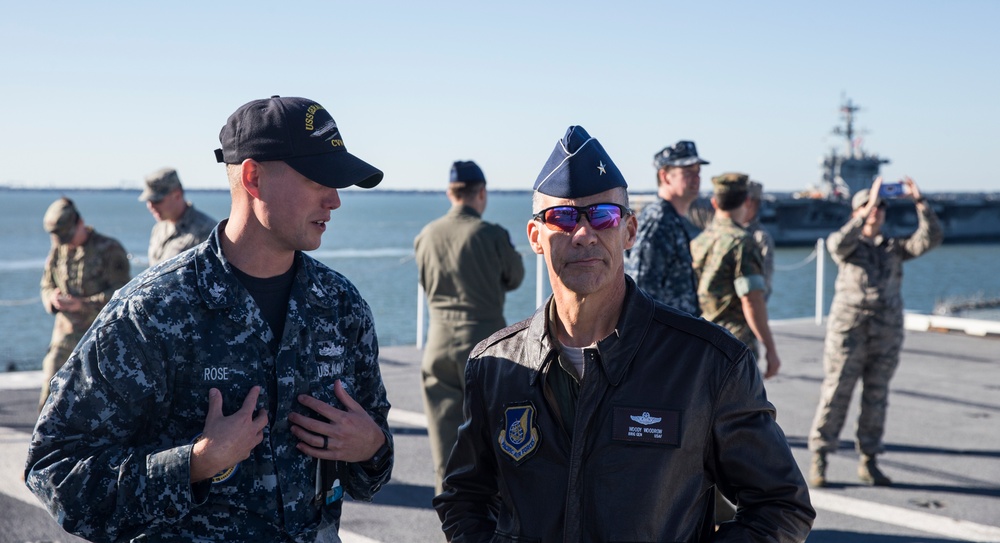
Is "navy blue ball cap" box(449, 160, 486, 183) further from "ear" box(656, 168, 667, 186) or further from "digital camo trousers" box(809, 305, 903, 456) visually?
"digital camo trousers" box(809, 305, 903, 456)

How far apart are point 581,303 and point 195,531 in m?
1.14

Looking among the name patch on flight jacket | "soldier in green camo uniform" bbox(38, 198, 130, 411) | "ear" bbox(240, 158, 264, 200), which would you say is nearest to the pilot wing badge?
the name patch on flight jacket

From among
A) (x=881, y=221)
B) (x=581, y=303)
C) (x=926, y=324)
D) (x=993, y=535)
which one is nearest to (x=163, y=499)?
(x=581, y=303)

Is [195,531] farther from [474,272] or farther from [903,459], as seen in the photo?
[903,459]

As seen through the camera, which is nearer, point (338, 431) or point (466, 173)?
point (338, 431)

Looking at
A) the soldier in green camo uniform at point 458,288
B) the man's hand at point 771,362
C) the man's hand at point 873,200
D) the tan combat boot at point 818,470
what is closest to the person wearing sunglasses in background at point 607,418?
the soldier in green camo uniform at point 458,288

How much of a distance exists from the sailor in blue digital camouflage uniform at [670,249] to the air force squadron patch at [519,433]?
3031 mm

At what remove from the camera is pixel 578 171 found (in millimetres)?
2557

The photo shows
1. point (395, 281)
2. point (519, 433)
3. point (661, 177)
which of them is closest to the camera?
point (519, 433)

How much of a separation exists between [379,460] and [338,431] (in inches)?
8.8

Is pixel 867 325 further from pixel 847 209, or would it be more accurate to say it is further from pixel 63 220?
pixel 847 209

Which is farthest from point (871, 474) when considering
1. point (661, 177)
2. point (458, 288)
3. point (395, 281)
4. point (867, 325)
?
point (395, 281)

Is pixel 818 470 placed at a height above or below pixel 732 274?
below

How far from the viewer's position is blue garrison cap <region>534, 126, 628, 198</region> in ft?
8.32
